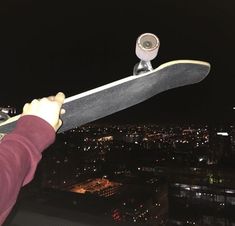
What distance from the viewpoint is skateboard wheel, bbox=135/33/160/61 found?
106cm

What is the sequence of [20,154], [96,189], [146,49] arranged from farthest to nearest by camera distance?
[96,189] < [146,49] < [20,154]

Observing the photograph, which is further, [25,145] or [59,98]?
[59,98]

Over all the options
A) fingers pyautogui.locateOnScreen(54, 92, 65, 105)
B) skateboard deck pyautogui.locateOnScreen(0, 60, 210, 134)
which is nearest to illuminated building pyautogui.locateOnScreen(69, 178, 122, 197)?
Answer: skateboard deck pyautogui.locateOnScreen(0, 60, 210, 134)

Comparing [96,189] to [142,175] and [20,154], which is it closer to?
[20,154]

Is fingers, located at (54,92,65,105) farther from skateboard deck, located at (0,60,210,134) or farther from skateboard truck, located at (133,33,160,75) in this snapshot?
skateboard truck, located at (133,33,160,75)

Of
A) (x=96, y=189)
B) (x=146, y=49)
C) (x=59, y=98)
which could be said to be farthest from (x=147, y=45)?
(x=96, y=189)

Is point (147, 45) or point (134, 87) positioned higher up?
point (147, 45)

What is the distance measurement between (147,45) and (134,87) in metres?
0.13

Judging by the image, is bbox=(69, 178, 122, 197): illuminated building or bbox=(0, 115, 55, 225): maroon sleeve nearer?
bbox=(0, 115, 55, 225): maroon sleeve

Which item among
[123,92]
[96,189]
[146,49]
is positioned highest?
[146,49]

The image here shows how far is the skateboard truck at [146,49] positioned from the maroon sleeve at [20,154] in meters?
0.46

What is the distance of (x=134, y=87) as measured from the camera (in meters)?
1.08

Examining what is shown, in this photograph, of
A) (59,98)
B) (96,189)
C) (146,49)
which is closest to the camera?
(59,98)

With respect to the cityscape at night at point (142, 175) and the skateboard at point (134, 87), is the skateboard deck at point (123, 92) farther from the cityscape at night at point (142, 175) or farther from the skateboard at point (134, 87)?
the cityscape at night at point (142, 175)
